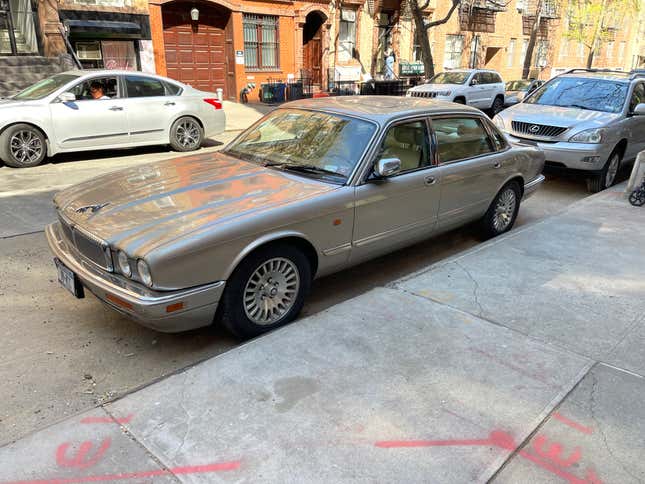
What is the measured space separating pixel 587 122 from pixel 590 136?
1.07ft

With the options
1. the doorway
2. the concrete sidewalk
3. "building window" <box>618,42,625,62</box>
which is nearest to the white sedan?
the concrete sidewalk

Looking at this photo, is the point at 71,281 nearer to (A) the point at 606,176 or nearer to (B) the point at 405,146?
(B) the point at 405,146

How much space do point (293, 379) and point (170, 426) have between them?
75cm

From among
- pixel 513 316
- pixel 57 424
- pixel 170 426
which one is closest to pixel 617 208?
pixel 513 316

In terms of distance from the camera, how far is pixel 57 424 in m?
2.78

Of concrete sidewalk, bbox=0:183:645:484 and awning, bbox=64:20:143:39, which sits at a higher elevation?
awning, bbox=64:20:143:39

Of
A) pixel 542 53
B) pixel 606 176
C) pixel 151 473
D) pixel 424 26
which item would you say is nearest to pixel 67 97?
pixel 151 473

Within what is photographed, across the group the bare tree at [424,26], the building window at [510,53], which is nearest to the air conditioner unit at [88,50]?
the bare tree at [424,26]

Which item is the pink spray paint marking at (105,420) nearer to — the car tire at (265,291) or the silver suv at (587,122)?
the car tire at (265,291)

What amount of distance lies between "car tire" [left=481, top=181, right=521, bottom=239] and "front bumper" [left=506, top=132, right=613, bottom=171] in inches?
89.5

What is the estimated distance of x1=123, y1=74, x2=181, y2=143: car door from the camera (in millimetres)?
9844

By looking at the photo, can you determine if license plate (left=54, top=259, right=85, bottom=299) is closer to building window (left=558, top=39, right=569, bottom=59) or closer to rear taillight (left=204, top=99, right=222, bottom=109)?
A: rear taillight (left=204, top=99, right=222, bottom=109)

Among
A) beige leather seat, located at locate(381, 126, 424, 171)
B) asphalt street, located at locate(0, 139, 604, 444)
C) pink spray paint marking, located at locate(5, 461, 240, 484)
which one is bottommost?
asphalt street, located at locate(0, 139, 604, 444)

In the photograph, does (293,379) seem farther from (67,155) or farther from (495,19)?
(495,19)
